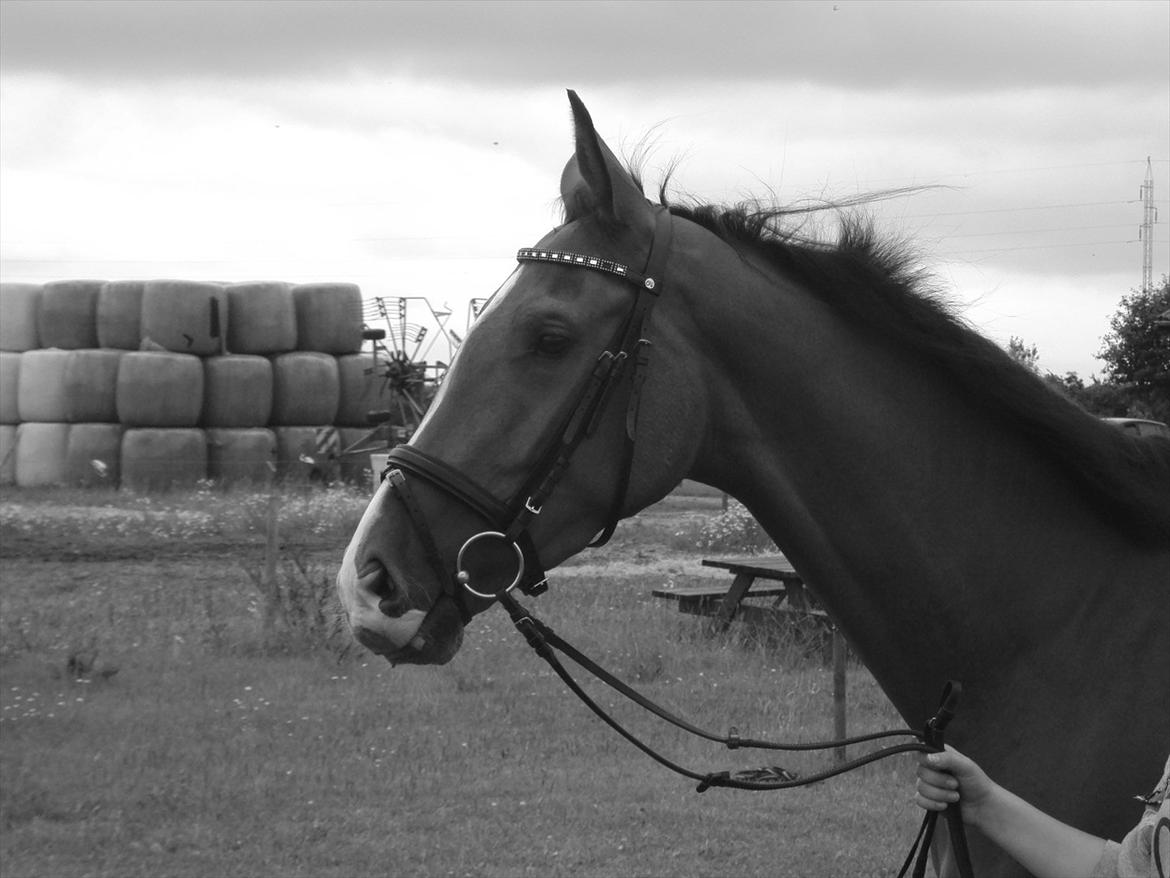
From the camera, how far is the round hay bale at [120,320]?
2297 centimetres

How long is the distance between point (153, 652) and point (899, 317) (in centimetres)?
756

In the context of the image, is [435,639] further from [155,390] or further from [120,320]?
[120,320]

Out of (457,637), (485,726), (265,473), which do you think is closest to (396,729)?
(485,726)

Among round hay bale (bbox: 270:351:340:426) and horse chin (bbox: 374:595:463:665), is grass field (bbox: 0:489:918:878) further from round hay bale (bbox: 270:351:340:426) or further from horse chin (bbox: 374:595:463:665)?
round hay bale (bbox: 270:351:340:426)

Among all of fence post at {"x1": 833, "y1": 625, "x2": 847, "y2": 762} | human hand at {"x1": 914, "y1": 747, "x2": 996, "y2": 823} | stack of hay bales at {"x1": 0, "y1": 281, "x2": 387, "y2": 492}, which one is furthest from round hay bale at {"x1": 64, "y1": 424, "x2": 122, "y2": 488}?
human hand at {"x1": 914, "y1": 747, "x2": 996, "y2": 823}

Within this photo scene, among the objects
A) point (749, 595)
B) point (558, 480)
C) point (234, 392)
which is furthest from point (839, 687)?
point (234, 392)

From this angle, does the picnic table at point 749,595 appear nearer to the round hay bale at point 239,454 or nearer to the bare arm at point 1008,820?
the bare arm at point 1008,820

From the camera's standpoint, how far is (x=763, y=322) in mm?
2564

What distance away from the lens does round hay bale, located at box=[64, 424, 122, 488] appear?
21141 millimetres

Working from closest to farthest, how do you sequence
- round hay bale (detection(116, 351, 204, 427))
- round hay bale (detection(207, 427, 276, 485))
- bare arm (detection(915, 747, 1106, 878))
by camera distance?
bare arm (detection(915, 747, 1106, 878)), round hay bale (detection(116, 351, 204, 427)), round hay bale (detection(207, 427, 276, 485))

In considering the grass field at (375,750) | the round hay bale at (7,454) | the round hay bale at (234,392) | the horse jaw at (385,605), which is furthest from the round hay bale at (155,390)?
the horse jaw at (385,605)

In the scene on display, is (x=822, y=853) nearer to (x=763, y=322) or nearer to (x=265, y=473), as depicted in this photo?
(x=763, y=322)

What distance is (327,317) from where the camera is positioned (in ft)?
79.9

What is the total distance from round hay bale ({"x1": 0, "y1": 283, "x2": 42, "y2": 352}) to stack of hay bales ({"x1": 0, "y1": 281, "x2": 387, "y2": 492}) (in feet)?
0.08
